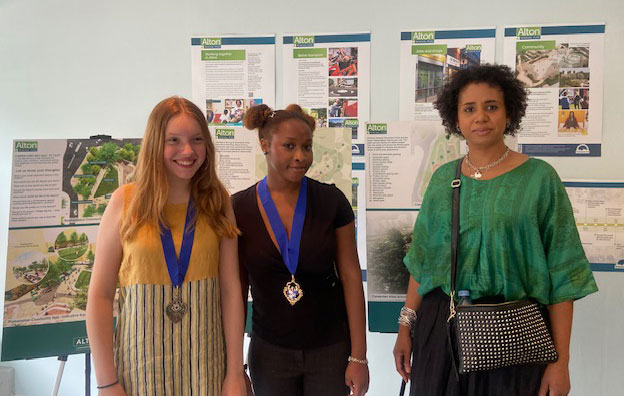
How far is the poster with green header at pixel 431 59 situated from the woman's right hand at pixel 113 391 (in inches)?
83.7

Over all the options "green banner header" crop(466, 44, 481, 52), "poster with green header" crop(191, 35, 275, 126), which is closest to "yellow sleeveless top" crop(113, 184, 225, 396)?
"poster with green header" crop(191, 35, 275, 126)

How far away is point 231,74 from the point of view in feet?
9.95

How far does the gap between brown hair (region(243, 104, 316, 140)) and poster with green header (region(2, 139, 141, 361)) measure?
1.01 m

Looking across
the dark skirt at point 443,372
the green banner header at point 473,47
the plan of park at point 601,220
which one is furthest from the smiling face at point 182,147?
the plan of park at point 601,220

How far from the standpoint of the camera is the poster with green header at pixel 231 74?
3.00 metres

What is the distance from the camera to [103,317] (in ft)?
4.76

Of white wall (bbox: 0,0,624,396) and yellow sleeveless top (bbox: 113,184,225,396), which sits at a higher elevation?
white wall (bbox: 0,0,624,396)

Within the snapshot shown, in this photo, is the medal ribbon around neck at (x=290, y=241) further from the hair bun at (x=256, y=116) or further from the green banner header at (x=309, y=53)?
the green banner header at (x=309, y=53)

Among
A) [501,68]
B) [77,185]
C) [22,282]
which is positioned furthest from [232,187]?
[501,68]

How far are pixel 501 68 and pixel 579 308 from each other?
72.5 inches

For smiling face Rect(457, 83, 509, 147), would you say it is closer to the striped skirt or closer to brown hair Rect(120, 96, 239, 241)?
brown hair Rect(120, 96, 239, 241)

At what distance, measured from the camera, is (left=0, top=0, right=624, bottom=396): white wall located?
2.76 meters

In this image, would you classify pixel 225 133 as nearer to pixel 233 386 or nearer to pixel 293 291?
pixel 293 291

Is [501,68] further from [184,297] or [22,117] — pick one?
[22,117]
